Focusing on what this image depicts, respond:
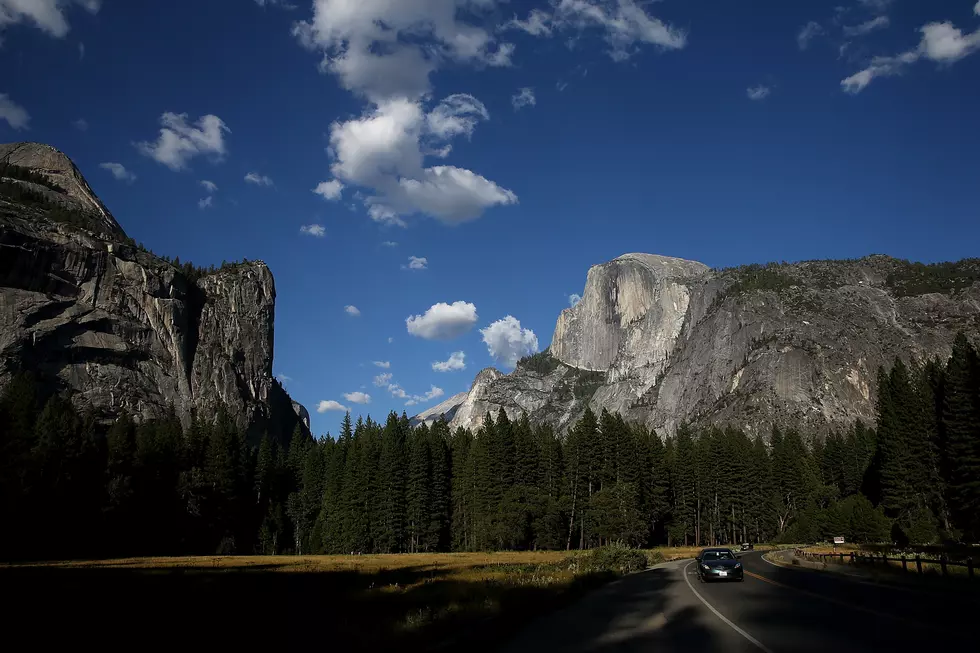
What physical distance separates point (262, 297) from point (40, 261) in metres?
66.4

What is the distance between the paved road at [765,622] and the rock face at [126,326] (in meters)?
127

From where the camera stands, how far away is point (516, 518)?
68.6 meters

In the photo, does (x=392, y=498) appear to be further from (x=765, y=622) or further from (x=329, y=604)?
(x=765, y=622)

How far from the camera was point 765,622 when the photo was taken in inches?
566

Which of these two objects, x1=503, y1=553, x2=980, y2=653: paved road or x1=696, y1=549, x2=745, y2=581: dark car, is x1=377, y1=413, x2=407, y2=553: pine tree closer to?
x1=696, y1=549, x2=745, y2=581: dark car

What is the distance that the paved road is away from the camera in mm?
11328

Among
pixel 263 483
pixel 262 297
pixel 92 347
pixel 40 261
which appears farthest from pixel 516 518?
pixel 262 297

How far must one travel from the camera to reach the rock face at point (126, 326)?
11981cm

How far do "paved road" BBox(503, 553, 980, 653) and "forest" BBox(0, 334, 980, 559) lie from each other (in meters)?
41.1

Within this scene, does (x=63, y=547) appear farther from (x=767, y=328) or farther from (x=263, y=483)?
(x=767, y=328)

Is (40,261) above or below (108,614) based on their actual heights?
above

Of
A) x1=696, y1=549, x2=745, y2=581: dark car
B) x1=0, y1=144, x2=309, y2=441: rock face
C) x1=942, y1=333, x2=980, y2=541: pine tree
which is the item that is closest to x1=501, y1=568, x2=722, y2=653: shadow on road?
x1=696, y1=549, x2=745, y2=581: dark car

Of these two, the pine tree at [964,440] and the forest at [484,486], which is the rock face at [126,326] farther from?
the pine tree at [964,440]

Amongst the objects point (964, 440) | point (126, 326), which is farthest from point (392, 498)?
point (126, 326)
